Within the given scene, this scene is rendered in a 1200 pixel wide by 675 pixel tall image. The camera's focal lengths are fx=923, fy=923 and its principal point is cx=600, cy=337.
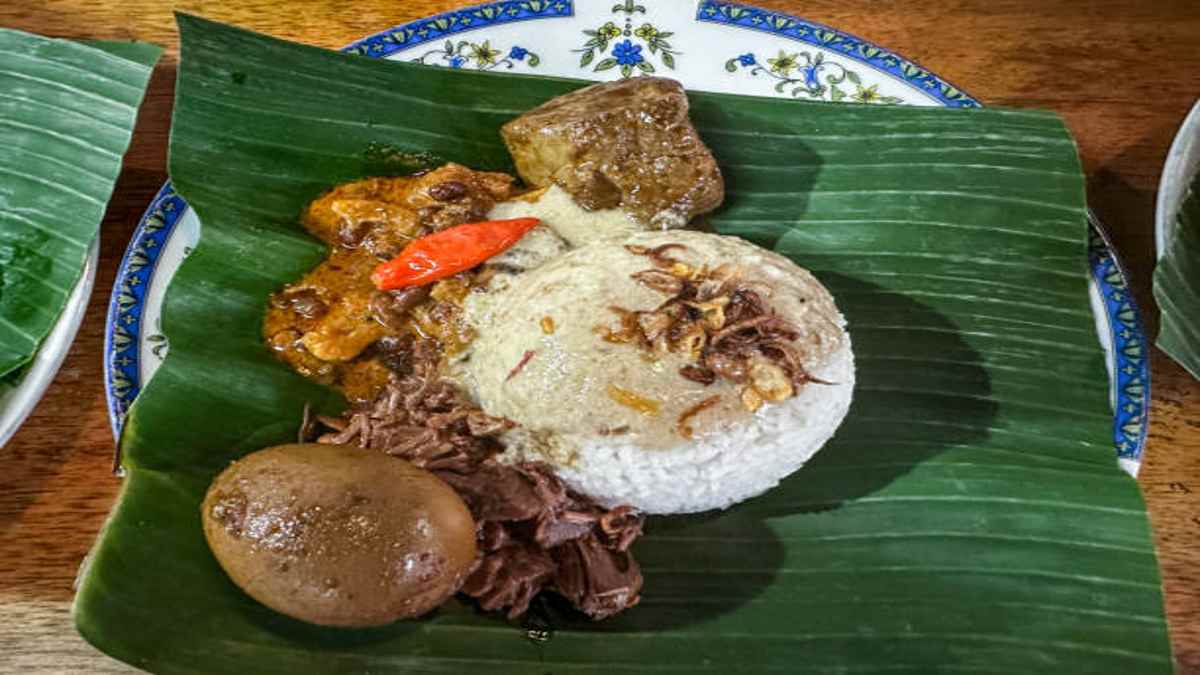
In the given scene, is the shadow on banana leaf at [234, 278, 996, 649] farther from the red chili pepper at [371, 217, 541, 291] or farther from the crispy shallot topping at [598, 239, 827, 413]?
the red chili pepper at [371, 217, 541, 291]

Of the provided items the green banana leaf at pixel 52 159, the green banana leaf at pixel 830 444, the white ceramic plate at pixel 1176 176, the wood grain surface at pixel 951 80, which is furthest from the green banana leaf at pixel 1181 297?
the green banana leaf at pixel 52 159

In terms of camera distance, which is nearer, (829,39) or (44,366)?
(44,366)

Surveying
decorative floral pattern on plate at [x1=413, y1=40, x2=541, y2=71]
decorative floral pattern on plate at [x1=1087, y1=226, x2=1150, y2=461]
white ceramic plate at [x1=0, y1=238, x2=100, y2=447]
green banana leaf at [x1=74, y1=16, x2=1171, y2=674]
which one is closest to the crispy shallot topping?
green banana leaf at [x1=74, y1=16, x2=1171, y2=674]

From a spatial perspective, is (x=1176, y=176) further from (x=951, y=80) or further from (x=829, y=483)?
(x=829, y=483)

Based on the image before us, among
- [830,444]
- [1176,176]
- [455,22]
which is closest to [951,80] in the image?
[1176,176]

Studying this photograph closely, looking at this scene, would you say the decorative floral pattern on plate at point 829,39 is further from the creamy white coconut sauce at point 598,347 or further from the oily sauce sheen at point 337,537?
the oily sauce sheen at point 337,537

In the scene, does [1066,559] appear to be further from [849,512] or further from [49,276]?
[49,276]
